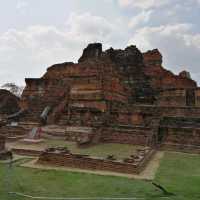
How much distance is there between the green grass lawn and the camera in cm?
551

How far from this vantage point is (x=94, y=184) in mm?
6297

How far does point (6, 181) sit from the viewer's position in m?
6.17

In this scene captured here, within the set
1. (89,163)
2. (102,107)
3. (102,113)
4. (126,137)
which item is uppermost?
(102,107)

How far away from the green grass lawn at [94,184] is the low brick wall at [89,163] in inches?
29.2

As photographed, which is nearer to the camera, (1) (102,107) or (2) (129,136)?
(2) (129,136)

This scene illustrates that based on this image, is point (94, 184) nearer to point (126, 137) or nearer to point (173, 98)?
point (126, 137)

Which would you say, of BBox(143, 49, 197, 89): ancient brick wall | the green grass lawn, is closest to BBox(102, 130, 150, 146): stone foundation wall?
the green grass lawn

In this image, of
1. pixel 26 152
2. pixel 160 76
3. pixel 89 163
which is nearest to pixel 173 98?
pixel 160 76

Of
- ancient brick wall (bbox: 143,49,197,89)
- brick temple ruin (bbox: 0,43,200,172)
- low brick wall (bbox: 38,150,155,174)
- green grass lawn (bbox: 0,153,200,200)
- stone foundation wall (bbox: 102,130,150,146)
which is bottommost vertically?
green grass lawn (bbox: 0,153,200,200)

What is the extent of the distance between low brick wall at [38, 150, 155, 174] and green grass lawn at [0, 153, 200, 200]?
2.43ft

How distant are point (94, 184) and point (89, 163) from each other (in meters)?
1.87

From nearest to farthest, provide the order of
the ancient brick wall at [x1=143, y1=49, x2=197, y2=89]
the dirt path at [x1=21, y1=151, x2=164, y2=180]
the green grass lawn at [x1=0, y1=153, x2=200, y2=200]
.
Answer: the green grass lawn at [x1=0, y1=153, x2=200, y2=200], the dirt path at [x1=21, y1=151, x2=164, y2=180], the ancient brick wall at [x1=143, y1=49, x2=197, y2=89]

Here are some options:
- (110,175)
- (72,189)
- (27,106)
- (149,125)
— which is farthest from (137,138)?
(27,106)

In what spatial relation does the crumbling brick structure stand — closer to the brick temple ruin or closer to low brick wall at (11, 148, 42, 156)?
the brick temple ruin
